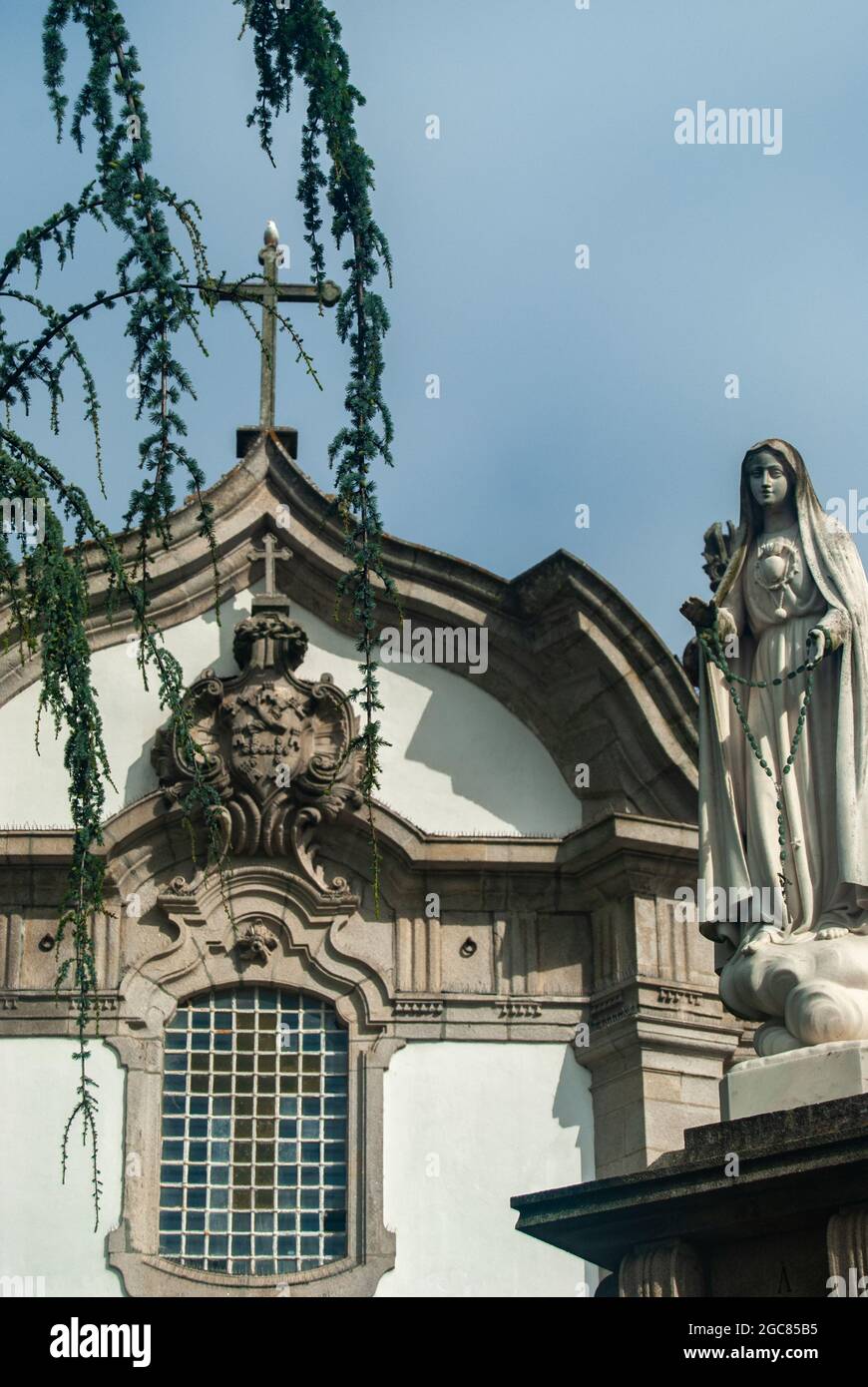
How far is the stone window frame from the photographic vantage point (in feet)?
45.6

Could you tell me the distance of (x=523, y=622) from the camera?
15.7 metres

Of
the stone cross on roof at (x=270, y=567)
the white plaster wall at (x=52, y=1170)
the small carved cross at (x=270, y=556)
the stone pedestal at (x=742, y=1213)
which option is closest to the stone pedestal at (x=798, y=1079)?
the stone pedestal at (x=742, y=1213)

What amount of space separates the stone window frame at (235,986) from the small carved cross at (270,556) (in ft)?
6.13

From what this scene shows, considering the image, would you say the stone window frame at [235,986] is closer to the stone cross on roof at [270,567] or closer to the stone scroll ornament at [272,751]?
the stone scroll ornament at [272,751]

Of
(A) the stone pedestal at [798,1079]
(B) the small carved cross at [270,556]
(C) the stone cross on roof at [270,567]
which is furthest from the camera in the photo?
→ (B) the small carved cross at [270,556]

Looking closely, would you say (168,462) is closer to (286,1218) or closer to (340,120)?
(340,120)

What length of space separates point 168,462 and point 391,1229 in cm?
657

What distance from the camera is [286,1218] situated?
14.2m

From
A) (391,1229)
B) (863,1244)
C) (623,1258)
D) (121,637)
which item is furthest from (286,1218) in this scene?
(863,1244)

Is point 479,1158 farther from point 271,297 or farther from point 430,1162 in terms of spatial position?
point 271,297

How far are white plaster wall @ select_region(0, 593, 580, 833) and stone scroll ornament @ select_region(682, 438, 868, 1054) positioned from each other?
579 centimetres

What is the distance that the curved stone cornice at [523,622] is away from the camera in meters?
15.2

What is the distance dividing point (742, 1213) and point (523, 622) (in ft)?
25.4

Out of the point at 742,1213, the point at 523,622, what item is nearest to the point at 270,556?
the point at 523,622
